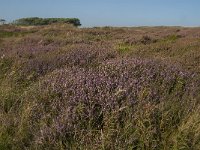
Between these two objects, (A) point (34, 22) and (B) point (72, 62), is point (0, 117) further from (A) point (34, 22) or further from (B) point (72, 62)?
(A) point (34, 22)

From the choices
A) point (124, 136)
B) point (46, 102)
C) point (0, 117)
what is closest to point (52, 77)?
point (46, 102)

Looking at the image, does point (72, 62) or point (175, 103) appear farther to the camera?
point (72, 62)

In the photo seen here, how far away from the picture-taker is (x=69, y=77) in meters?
4.81

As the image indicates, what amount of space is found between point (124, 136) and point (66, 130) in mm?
538

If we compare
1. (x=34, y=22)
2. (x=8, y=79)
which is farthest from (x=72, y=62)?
(x=34, y=22)

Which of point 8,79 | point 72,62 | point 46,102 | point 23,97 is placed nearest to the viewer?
point 46,102

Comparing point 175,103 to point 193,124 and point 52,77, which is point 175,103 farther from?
point 52,77

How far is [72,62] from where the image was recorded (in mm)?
6793

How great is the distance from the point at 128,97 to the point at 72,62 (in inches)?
119

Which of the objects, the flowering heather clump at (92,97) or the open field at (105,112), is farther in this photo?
the flowering heather clump at (92,97)

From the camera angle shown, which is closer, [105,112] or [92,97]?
[105,112]

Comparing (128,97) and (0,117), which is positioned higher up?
(128,97)

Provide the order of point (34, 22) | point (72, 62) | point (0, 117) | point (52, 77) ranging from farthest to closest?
1. point (34, 22)
2. point (72, 62)
3. point (52, 77)
4. point (0, 117)

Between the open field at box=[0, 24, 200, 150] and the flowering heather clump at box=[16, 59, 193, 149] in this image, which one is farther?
the flowering heather clump at box=[16, 59, 193, 149]
